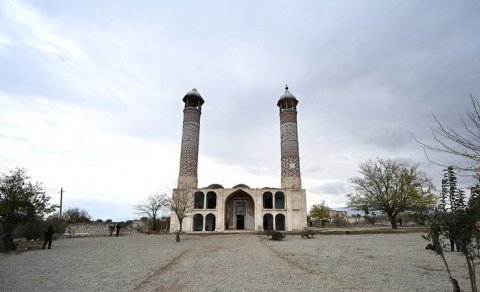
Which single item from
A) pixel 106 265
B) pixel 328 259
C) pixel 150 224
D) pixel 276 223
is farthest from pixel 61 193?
pixel 328 259

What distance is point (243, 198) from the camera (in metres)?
37.2

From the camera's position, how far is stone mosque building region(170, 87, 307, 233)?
34.0m

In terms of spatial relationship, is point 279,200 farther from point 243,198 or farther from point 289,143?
point 289,143

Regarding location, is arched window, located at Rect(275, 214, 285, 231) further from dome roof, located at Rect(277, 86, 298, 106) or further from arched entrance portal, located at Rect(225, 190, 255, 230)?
dome roof, located at Rect(277, 86, 298, 106)

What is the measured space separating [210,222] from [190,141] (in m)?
10.2

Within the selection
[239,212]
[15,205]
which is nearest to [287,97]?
[239,212]

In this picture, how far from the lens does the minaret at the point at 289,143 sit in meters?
35.8

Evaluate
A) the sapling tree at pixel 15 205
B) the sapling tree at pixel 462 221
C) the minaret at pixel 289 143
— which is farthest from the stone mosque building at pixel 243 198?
the sapling tree at pixel 462 221

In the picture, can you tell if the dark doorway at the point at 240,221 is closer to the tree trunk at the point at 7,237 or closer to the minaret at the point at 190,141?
the minaret at the point at 190,141

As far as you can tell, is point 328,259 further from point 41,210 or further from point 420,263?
point 41,210

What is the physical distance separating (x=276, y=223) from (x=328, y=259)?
24.6m

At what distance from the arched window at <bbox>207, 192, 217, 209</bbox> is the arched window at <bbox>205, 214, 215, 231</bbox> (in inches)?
54.8

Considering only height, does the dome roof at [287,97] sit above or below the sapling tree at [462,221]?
above

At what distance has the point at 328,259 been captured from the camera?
38.0 ft
